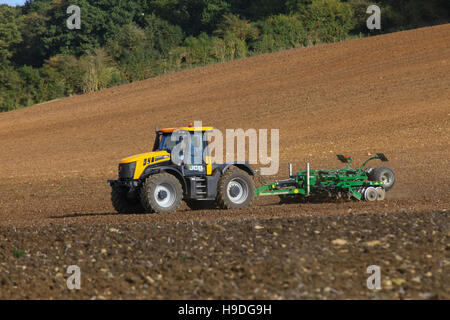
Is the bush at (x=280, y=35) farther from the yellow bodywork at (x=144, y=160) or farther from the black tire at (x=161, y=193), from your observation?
the black tire at (x=161, y=193)

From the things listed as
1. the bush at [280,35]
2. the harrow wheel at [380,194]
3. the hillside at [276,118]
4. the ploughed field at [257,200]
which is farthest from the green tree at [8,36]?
the harrow wheel at [380,194]

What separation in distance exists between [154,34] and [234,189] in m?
64.2

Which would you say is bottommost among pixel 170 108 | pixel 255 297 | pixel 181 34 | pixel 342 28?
pixel 255 297

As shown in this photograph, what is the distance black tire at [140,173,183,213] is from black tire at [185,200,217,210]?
141cm

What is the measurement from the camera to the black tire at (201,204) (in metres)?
15.8

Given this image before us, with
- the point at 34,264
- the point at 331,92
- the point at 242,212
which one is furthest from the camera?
the point at 331,92

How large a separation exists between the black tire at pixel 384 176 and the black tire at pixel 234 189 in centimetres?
303

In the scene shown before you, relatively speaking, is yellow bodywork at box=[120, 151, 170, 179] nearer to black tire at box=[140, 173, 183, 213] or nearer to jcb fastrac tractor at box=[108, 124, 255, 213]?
jcb fastrac tractor at box=[108, 124, 255, 213]

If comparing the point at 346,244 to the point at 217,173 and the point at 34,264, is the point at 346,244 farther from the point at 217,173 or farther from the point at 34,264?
the point at 217,173

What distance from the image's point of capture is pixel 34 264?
8.98 meters

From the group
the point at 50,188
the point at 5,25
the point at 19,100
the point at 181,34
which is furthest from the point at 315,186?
the point at 5,25

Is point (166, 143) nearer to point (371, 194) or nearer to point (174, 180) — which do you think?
point (174, 180)

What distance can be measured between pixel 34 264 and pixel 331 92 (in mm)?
28323

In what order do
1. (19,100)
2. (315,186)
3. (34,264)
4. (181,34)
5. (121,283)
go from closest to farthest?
(121,283), (34,264), (315,186), (19,100), (181,34)
